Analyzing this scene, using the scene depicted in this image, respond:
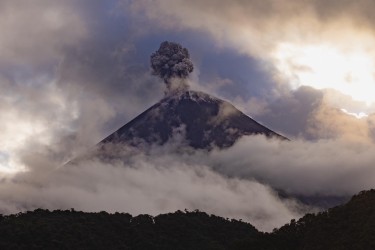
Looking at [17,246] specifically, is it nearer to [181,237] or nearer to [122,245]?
[122,245]

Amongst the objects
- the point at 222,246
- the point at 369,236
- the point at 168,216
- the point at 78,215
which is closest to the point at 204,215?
the point at 168,216

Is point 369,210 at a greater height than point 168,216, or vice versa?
point 168,216

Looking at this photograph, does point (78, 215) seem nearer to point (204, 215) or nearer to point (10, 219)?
point (10, 219)

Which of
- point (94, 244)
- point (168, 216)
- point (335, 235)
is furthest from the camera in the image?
point (168, 216)

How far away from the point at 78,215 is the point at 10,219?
589 inches

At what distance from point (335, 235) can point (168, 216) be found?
68.1 metres

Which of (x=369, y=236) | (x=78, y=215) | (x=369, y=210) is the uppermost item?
(x=78, y=215)

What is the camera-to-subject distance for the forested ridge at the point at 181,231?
71.9 metres

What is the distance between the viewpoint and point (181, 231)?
12862 cm

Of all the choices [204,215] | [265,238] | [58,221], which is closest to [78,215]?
[58,221]

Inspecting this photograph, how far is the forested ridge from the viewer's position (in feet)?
236

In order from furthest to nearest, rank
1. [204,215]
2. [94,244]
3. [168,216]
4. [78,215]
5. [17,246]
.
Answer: [204,215], [168,216], [78,215], [94,244], [17,246]

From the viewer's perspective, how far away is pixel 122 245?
113938mm

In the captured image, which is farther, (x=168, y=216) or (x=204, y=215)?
(x=204, y=215)
